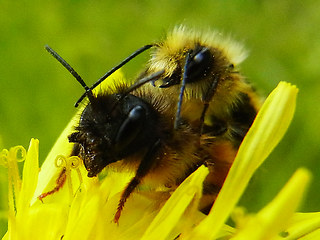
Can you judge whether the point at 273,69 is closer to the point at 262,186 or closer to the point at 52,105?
the point at 262,186

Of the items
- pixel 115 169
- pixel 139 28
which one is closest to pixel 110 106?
pixel 115 169

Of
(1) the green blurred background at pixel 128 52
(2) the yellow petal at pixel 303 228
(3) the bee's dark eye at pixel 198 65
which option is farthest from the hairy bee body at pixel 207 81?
(1) the green blurred background at pixel 128 52

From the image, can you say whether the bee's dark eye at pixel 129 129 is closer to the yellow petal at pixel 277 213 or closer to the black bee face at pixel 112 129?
the black bee face at pixel 112 129

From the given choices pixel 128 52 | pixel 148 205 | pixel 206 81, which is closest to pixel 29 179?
pixel 148 205

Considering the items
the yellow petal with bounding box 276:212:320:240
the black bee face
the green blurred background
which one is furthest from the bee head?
the green blurred background

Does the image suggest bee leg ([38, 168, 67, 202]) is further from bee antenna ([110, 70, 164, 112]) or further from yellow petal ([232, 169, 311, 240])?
yellow petal ([232, 169, 311, 240])

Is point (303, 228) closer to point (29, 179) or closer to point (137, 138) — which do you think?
point (137, 138)

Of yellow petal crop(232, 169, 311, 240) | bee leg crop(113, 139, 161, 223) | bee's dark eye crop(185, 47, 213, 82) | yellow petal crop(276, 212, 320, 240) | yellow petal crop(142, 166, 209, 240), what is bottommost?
yellow petal crop(276, 212, 320, 240)
